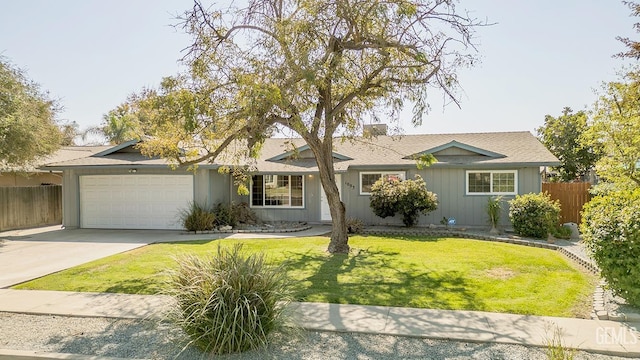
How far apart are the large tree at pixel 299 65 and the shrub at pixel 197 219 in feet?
15.6

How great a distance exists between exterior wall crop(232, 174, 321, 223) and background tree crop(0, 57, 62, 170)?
8581mm

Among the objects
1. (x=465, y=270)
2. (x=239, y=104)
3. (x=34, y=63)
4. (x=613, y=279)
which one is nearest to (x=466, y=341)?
(x=613, y=279)

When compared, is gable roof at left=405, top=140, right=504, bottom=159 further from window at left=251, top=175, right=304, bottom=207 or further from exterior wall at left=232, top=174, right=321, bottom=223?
window at left=251, top=175, right=304, bottom=207

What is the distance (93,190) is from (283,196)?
25.0ft

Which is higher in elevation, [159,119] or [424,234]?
[159,119]

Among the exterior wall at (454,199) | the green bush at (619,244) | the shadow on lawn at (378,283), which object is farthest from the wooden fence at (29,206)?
Answer: the green bush at (619,244)

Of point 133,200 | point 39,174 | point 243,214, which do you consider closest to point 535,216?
point 243,214

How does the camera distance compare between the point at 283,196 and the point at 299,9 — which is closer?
the point at 299,9

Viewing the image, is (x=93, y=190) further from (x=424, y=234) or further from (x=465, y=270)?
(x=465, y=270)

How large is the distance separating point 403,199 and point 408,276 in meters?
6.98

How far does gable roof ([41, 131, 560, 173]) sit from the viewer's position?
15.3m

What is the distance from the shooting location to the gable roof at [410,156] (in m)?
15.3

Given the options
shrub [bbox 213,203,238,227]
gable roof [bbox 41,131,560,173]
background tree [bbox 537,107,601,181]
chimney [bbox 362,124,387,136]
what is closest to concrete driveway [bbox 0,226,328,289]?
shrub [bbox 213,203,238,227]

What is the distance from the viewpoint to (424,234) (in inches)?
567
